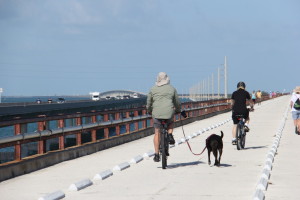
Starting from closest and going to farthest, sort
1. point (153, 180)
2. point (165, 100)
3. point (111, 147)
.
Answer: point (153, 180) < point (165, 100) < point (111, 147)

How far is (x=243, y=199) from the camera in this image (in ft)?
31.7

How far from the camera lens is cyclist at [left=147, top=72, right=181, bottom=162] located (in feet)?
45.5

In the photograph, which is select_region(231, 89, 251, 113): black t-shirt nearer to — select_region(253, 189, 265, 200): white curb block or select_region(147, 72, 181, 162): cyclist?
select_region(147, 72, 181, 162): cyclist

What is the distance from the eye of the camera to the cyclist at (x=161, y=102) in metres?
13.9

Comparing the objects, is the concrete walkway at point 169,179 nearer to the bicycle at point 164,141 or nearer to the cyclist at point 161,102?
the bicycle at point 164,141

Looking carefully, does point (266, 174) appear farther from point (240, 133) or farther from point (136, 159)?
point (240, 133)

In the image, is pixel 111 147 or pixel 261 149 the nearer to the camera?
pixel 261 149

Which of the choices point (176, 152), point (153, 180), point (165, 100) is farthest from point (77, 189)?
point (176, 152)

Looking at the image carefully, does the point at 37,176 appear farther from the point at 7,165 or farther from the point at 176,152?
the point at 176,152

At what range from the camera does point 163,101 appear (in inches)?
549

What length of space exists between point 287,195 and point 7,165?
508cm

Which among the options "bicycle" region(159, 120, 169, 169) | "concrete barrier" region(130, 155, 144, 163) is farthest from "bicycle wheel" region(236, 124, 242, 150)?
"bicycle" region(159, 120, 169, 169)

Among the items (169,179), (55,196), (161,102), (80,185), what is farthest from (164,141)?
(55,196)

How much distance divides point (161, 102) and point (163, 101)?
0.04 m
